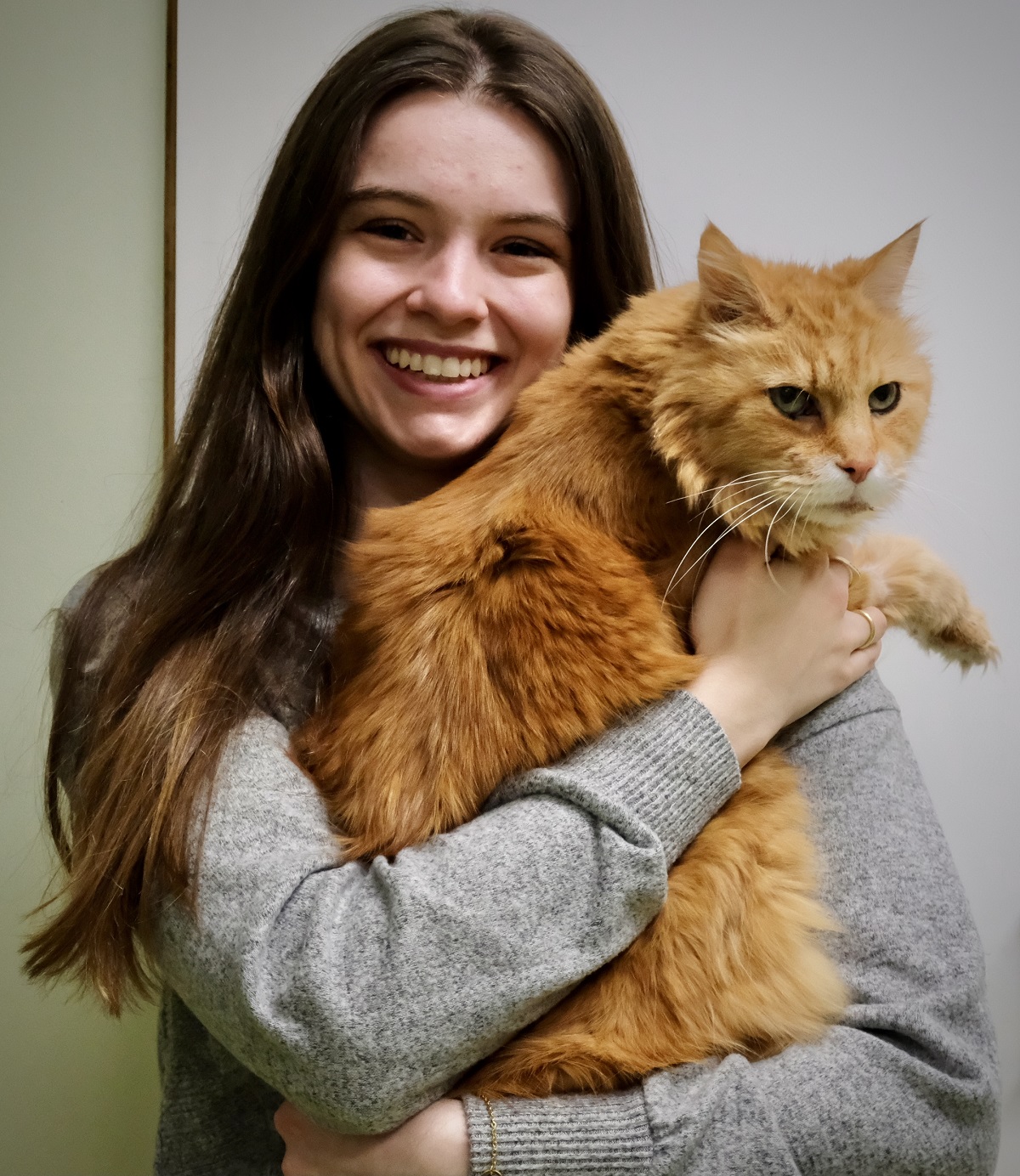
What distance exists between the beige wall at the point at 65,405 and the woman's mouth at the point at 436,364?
767 millimetres

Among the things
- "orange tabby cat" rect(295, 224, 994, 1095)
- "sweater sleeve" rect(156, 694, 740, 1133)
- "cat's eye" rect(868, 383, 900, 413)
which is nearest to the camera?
"sweater sleeve" rect(156, 694, 740, 1133)

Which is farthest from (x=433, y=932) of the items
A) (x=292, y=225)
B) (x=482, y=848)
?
(x=292, y=225)

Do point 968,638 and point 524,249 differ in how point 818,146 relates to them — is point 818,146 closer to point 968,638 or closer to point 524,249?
point 524,249

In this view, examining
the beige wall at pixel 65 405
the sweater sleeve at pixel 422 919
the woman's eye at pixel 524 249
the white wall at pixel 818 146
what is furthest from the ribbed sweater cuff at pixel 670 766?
the beige wall at pixel 65 405

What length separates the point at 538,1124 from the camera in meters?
0.87

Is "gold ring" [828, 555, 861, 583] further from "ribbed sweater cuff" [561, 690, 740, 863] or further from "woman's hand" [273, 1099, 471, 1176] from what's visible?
"woman's hand" [273, 1099, 471, 1176]

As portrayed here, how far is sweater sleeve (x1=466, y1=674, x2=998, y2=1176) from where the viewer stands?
0.86 metres

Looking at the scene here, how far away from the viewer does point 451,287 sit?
116 centimetres

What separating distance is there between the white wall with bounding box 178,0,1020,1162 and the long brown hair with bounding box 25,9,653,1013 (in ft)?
1.47

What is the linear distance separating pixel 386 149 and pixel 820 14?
1.02 m

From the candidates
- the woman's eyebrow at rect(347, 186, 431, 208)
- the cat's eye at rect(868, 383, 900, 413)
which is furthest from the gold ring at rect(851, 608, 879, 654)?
the woman's eyebrow at rect(347, 186, 431, 208)

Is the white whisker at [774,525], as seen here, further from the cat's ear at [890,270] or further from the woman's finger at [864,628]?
the cat's ear at [890,270]

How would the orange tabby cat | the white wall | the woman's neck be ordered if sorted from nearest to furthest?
the orange tabby cat
the woman's neck
the white wall

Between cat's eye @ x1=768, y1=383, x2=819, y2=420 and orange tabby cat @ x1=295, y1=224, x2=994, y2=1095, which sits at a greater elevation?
cat's eye @ x1=768, y1=383, x2=819, y2=420
